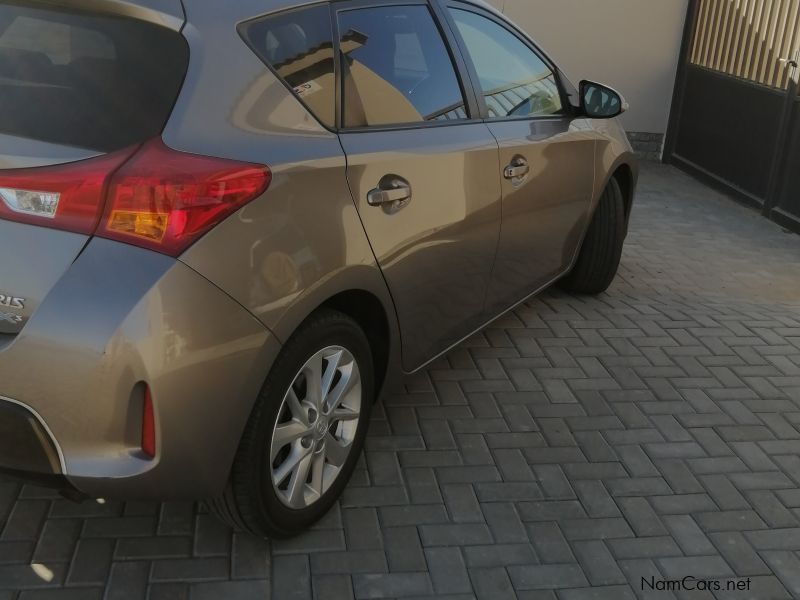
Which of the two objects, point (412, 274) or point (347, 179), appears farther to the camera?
point (412, 274)

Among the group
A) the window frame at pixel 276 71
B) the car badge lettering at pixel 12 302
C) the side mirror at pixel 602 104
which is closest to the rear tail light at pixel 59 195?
the car badge lettering at pixel 12 302

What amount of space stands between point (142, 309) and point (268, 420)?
22.3 inches

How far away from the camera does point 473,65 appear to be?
3.61 metres

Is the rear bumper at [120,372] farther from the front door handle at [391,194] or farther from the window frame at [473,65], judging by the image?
the window frame at [473,65]

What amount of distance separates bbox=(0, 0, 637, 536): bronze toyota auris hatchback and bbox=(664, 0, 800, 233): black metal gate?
557 centimetres

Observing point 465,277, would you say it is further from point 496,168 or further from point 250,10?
point 250,10

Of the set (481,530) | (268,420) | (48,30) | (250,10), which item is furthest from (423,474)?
(48,30)

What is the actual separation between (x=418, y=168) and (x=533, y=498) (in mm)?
1255

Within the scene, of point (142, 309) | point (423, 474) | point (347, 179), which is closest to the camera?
point (142, 309)

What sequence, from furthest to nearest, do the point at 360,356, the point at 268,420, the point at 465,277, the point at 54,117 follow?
the point at 465,277, the point at 360,356, the point at 268,420, the point at 54,117

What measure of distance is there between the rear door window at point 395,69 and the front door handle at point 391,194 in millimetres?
210

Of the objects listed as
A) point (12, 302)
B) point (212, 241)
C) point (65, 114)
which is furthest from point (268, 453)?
point (65, 114)

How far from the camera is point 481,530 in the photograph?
9.36 ft

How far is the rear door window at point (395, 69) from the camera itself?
9.31ft
